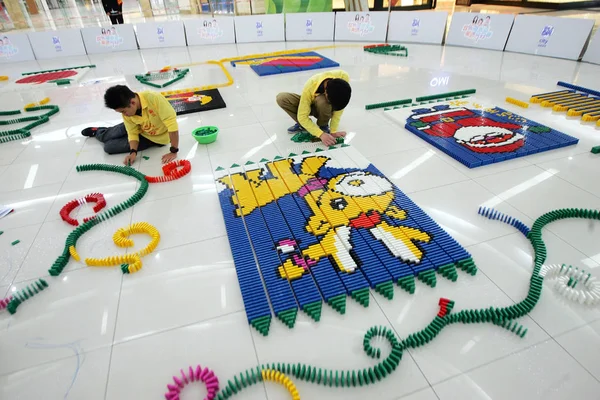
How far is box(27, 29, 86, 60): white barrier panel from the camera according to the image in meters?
8.37

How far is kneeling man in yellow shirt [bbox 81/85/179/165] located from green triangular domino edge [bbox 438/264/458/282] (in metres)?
2.74

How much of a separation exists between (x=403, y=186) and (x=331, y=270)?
1254mm

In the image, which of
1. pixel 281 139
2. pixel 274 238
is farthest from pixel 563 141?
pixel 274 238

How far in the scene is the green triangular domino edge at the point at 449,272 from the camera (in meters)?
2.09

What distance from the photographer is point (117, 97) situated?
2.88m

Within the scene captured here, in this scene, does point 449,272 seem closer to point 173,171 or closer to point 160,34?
point 173,171

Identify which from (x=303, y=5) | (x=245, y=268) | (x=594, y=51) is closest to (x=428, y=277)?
(x=245, y=268)

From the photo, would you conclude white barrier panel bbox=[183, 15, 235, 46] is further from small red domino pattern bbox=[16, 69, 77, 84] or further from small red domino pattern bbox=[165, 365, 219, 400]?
small red domino pattern bbox=[165, 365, 219, 400]

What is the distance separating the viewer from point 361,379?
1617 mm

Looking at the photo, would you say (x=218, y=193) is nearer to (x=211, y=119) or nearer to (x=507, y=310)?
(x=211, y=119)

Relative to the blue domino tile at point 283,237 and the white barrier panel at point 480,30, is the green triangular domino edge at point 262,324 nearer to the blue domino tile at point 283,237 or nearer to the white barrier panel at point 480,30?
the blue domino tile at point 283,237

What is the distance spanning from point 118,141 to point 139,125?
45 cm

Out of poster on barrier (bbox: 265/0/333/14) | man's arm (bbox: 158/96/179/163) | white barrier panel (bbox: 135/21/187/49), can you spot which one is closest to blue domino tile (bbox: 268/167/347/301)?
man's arm (bbox: 158/96/179/163)

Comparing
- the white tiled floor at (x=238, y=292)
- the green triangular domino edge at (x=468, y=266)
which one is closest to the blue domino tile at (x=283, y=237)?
the white tiled floor at (x=238, y=292)
